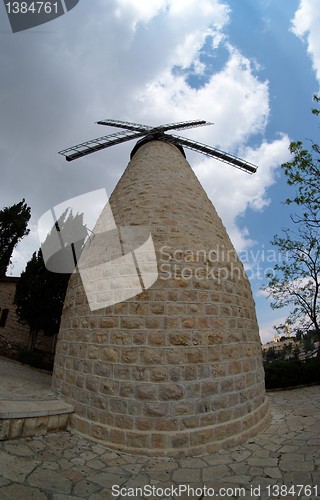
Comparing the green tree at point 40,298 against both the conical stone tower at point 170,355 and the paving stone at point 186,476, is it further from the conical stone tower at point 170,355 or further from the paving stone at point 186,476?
the paving stone at point 186,476

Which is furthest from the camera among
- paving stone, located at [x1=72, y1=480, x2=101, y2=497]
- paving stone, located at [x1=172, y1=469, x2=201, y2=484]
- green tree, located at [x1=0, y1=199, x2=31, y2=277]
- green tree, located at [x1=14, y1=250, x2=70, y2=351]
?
green tree, located at [x1=0, y1=199, x2=31, y2=277]

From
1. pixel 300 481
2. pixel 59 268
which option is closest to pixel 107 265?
pixel 300 481

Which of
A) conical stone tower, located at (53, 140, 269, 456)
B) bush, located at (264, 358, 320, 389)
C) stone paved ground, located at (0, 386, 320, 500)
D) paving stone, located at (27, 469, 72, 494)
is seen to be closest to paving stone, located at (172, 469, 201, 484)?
stone paved ground, located at (0, 386, 320, 500)

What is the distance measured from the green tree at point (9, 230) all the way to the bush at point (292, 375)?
1581 cm

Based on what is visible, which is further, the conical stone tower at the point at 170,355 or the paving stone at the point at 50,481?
the conical stone tower at the point at 170,355

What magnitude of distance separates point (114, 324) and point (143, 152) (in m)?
5.42

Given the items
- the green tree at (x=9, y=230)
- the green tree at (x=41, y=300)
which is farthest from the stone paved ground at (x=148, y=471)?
the green tree at (x=9, y=230)

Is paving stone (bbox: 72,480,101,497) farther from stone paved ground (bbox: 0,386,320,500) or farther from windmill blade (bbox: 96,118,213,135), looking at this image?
windmill blade (bbox: 96,118,213,135)

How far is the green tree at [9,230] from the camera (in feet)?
54.7

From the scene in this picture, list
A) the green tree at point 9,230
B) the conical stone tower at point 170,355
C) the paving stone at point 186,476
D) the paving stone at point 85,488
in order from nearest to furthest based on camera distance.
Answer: the paving stone at point 85,488, the paving stone at point 186,476, the conical stone tower at point 170,355, the green tree at point 9,230

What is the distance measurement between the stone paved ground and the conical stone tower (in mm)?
238

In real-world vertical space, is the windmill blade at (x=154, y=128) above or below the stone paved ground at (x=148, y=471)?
above

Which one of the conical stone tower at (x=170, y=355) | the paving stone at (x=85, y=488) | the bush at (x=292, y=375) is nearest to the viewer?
the paving stone at (x=85, y=488)

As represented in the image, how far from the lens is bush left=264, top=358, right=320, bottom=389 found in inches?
317
